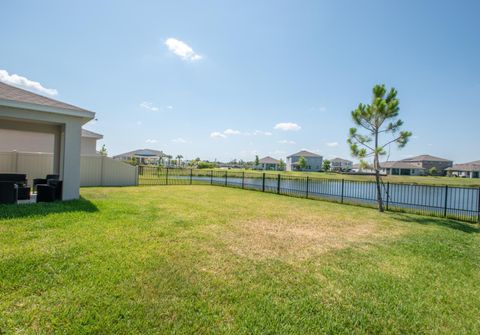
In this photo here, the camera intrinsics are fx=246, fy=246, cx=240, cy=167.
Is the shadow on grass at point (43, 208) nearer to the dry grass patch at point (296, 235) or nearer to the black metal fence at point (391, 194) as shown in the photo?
the dry grass patch at point (296, 235)

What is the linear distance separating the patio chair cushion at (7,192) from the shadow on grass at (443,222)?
11.7 metres

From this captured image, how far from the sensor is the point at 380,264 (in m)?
4.07

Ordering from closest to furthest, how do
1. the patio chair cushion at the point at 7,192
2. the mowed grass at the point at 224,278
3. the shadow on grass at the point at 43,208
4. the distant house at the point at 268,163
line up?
the mowed grass at the point at 224,278, the shadow on grass at the point at 43,208, the patio chair cushion at the point at 7,192, the distant house at the point at 268,163

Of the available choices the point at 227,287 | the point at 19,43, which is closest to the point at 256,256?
the point at 227,287

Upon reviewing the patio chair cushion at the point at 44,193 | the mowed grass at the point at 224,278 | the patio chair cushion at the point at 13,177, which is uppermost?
the patio chair cushion at the point at 13,177

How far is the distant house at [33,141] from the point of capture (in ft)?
50.9

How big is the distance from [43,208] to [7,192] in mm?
1362

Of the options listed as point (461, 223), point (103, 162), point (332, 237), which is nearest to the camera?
point (332, 237)

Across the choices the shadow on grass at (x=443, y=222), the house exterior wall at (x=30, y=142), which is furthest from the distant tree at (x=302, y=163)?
the shadow on grass at (x=443, y=222)

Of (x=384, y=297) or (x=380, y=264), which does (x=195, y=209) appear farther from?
(x=384, y=297)

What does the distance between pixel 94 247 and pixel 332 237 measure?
476 cm

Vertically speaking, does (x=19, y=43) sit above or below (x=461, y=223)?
above

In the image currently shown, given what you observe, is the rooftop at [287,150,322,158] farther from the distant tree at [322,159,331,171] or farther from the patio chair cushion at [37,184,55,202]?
the patio chair cushion at [37,184,55,202]

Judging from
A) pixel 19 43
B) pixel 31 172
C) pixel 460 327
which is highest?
pixel 19 43
